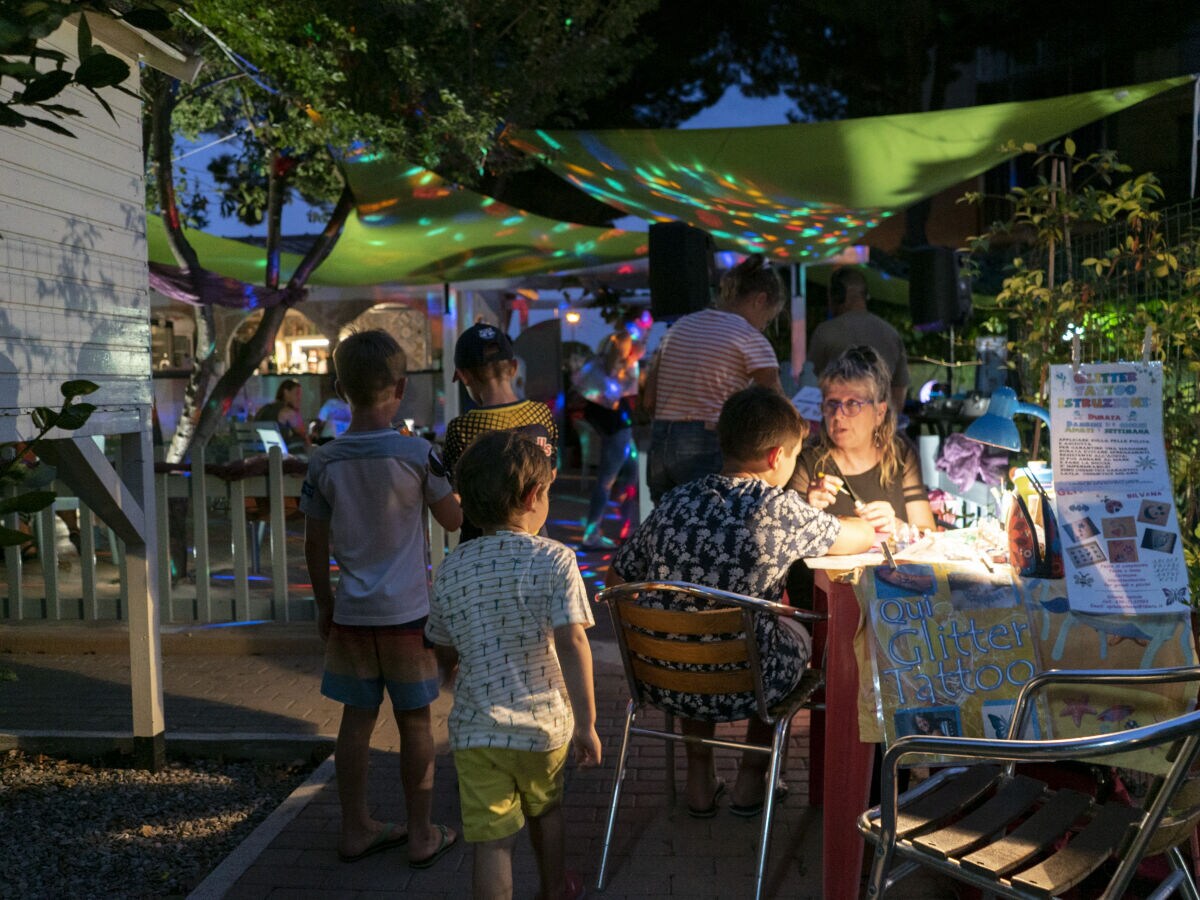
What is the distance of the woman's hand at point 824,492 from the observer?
368 centimetres

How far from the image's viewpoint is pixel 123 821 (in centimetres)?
366

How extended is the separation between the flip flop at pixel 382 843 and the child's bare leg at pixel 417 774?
0.12 m

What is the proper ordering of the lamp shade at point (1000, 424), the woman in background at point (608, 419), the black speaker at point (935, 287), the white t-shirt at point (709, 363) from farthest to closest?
1. the black speaker at point (935, 287)
2. the woman in background at point (608, 419)
3. the white t-shirt at point (709, 363)
4. the lamp shade at point (1000, 424)

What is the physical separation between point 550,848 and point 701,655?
604 millimetres

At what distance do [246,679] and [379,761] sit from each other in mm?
1555

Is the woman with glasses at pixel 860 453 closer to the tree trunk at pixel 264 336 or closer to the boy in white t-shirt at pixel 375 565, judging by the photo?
the boy in white t-shirt at pixel 375 565

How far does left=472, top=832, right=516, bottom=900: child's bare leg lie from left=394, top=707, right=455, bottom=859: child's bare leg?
66 centimetres

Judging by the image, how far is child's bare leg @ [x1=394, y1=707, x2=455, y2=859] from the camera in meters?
3.13

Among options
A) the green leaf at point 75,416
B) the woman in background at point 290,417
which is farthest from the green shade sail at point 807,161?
the green leaf at point 75,416

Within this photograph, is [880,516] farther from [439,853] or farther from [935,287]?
[935,287]

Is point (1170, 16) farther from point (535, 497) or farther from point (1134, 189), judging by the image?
point (535, 497)

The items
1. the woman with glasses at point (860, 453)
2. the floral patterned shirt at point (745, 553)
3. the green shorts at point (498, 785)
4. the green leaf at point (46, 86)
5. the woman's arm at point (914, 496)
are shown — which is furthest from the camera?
the woman's arm at point (914, 496)

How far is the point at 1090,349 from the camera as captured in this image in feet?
11.5

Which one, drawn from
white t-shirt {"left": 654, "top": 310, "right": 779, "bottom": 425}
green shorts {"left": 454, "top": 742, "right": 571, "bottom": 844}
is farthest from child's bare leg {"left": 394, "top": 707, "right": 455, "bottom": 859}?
white t-shirt {"left": 654, "top": 310, "right": 779, "bottom": 425}
